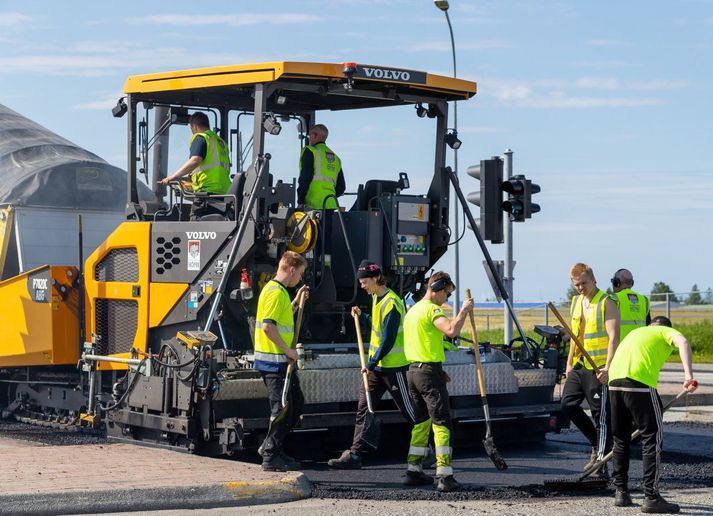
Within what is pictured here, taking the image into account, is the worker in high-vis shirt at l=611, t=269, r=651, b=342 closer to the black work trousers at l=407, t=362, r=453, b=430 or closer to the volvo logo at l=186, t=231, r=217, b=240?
the black work trousers at l=407, t=362, r=453, b=430

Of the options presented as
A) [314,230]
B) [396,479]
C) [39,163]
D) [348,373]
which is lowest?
[396,479]

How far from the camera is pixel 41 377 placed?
14.3m

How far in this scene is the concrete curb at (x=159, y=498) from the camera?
855cm

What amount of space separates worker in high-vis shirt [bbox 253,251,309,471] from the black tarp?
5.13 metres

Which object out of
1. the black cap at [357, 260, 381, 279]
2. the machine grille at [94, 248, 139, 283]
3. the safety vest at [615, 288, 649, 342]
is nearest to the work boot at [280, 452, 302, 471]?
the black cap at [357, 260, 381, 279]

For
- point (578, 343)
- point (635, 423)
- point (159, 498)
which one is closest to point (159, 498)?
point (159, 498)

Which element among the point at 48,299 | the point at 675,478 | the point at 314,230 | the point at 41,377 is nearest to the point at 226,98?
the point at 314,230

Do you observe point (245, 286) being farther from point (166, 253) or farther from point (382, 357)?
point (382, 357)

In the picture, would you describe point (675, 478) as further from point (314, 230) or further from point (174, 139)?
point (174, 139)

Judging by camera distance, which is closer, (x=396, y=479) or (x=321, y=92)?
(x=396, y=479)

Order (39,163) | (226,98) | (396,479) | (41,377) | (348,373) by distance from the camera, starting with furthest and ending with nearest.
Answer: (39,163) < (41,377) < (226,98) < (348,373) < (396,479)

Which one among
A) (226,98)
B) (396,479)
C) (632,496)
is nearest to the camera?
(632,496)

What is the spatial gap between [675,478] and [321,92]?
4755mm

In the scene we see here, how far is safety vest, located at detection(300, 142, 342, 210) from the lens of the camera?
1243 cm
